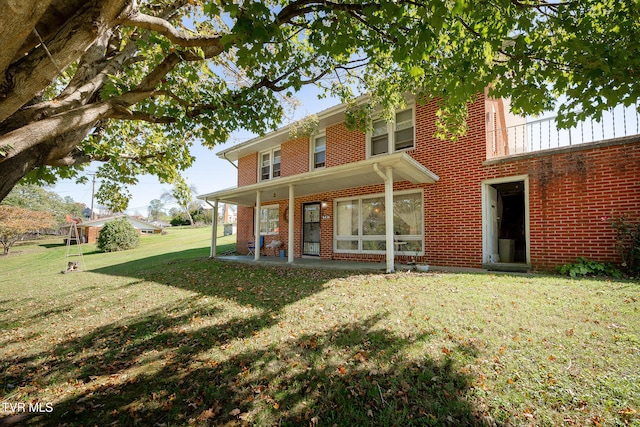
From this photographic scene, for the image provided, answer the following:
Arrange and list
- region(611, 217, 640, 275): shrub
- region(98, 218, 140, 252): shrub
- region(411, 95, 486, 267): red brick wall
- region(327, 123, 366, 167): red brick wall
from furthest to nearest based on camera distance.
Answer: region(98, 218, 140, 252): shrub < region(327, 123, 366, 167): red brick wall < region(411, 95, 486, 267): red brick wall < region(611, 217, 640, 275): shrub

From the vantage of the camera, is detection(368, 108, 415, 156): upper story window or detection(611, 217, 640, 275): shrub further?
detection(368, 108, 415, 156): upper story window

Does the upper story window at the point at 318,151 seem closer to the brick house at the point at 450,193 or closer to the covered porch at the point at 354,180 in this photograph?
the brick house at the point at 450,193

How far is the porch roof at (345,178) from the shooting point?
720 centimetres

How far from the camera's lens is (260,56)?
330 cm

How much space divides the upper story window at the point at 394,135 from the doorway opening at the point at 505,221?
310 centimetres

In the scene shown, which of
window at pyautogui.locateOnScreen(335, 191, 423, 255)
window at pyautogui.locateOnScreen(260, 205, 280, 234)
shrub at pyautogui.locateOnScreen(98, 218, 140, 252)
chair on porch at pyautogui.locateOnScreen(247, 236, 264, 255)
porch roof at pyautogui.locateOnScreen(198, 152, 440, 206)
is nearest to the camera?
porch roof at pyautogui.locateOnScreen(198, 152, 440, 206)

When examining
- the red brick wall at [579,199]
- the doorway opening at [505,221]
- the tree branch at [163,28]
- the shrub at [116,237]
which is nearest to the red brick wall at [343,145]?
the doorway opening at [505,221]

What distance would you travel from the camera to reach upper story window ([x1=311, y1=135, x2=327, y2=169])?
1217 cm

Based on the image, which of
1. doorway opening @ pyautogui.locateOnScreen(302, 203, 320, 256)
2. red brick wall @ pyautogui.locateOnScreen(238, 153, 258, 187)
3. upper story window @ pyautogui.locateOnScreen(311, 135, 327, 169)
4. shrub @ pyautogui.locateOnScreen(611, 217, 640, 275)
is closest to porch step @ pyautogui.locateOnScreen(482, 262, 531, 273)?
shrub @ pyautogui.locateOnScreen(611, 217, 640, 275)

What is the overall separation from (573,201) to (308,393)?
26.5 feet

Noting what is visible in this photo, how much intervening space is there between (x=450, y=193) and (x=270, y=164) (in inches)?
369

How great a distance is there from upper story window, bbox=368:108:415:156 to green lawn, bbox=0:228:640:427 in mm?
5592

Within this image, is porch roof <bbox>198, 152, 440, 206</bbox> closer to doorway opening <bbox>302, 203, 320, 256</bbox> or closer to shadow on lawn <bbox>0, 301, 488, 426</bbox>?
doorway opening <bbox>302, 203, 320, 256</bbox>

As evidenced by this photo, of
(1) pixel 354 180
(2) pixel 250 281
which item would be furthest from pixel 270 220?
(2) pixel 250 281
